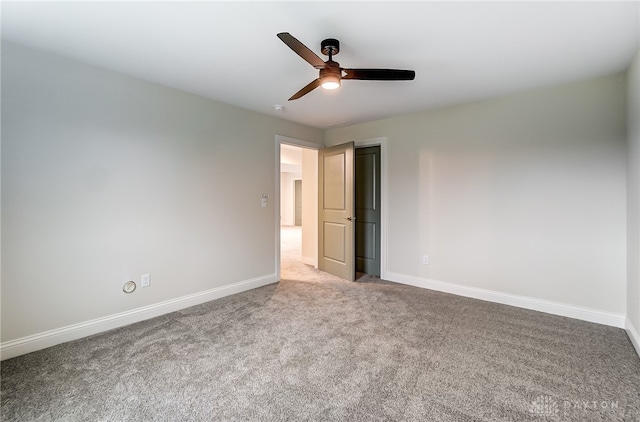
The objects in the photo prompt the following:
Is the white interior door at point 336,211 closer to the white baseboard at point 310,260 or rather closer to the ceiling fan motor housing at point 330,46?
the white baseboard at point 310,260

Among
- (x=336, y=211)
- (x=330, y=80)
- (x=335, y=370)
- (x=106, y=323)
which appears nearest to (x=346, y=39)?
(x=330, y=80)

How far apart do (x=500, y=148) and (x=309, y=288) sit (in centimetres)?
282

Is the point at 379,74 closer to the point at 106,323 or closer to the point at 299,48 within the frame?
the point at 299,48

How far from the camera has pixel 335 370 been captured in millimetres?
1921

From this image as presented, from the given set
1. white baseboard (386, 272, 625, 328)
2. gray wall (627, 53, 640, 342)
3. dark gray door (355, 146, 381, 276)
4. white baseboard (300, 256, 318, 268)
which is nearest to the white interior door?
white baseboard (300, 256, 318, 268)

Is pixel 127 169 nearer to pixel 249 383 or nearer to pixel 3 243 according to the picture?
pixel 3 243

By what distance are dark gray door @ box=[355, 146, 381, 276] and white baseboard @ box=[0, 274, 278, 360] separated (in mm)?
1879

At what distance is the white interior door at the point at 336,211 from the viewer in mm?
4039

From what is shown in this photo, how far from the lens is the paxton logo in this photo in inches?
60.6

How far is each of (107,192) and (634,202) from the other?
176 inches

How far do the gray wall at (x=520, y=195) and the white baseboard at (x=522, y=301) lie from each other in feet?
0.14

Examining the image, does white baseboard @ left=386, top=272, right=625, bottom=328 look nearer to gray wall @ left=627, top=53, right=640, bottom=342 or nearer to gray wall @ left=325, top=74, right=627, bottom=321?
gray wall @ left=325, top=74, right=627, bottom=321

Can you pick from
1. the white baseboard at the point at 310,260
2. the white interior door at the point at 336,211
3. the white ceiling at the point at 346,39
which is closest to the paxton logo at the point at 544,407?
the white ceiling at the point at 346,39

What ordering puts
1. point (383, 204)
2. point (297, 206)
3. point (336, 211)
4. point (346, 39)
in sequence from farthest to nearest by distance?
point (297, 206) → point (336, 211) → point (383, 204) → point (346, 39)
